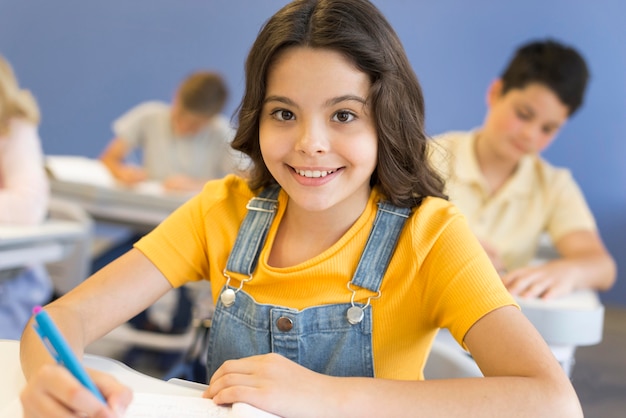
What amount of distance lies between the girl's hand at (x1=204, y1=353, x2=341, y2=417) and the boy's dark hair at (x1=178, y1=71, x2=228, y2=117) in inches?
121

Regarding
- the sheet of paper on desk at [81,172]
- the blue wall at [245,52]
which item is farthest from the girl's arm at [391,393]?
the blue wall at [245,52]

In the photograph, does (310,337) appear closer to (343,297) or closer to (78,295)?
(343,297)

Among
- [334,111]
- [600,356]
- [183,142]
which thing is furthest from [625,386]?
[334,111]

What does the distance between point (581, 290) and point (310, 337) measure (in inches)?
34.5

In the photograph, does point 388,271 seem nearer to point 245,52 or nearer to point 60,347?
point 60,347

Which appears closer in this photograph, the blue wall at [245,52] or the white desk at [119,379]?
the white desk at [119,379]

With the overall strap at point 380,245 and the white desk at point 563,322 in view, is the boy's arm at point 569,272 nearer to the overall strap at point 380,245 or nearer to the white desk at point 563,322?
the white desk at point 563,322

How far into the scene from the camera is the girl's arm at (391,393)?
2.65 feet

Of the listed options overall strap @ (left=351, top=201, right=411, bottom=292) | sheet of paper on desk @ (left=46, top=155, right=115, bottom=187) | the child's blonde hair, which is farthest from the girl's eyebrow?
sheet of paper on desk @ (left=46, top=155, right=115, bottom=187)

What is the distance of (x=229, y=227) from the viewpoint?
1166mm

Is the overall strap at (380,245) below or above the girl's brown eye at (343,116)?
below

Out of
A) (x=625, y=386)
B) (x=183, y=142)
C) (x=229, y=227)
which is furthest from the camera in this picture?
(x=183, y=142)

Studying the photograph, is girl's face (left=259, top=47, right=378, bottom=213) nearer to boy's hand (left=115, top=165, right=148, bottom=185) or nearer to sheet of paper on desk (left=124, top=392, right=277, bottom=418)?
sheet of paper on desk (left=124, top=392, right=277, bottom=418)

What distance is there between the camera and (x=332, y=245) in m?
1.11
